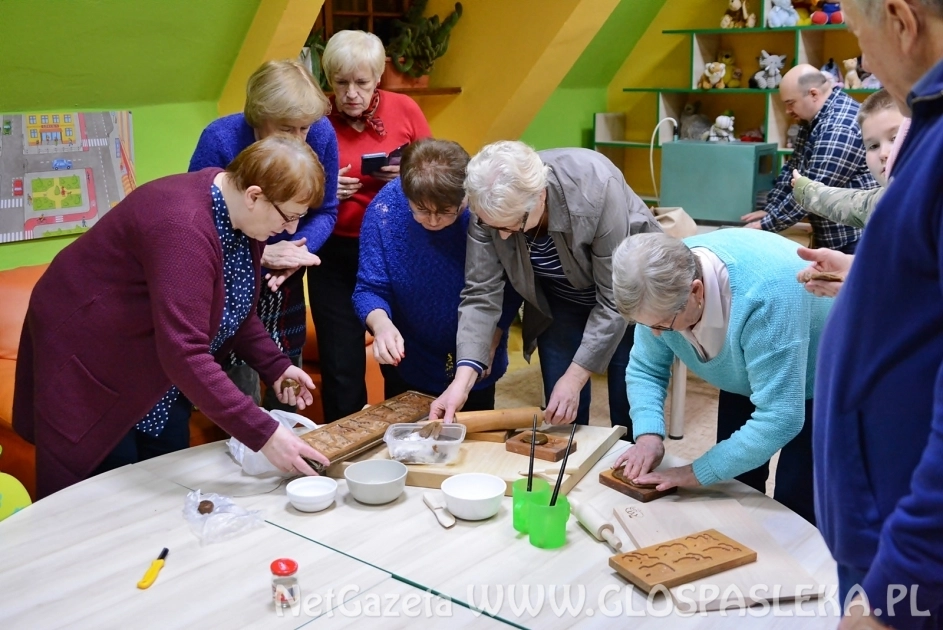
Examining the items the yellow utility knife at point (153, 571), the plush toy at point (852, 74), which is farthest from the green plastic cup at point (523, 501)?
the plush toy at point (852, 74)

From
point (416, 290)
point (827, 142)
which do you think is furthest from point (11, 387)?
point (827, 142)

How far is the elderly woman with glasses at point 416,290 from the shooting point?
229cm

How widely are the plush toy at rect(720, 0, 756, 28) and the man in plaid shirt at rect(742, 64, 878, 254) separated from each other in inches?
54.5

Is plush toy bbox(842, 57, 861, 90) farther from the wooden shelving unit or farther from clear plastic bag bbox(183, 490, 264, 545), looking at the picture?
clear plastic bag bbox(183, 490, 264, 545)

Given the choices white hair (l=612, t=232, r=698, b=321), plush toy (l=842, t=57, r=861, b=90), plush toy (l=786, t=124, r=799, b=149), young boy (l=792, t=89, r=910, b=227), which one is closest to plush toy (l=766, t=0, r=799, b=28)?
plush toy (l=842, t=57, r=861, b=90)

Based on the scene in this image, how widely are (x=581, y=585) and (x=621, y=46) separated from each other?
4.81 meters

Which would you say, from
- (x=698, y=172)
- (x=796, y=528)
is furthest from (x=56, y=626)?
(x=698, y=172)

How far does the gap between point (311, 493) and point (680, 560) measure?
70 cm

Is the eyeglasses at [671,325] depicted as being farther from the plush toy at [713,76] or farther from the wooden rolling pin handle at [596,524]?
the plush toy at [713,76]

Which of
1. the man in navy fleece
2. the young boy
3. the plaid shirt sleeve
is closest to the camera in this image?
the man in navy fleece

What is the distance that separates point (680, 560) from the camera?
1.48 m

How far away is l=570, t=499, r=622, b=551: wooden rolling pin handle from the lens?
5.16 ft

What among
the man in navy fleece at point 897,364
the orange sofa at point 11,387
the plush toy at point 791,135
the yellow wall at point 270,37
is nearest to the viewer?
the man in navy fleece at point 897,364

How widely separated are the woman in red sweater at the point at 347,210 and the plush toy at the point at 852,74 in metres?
2.96
